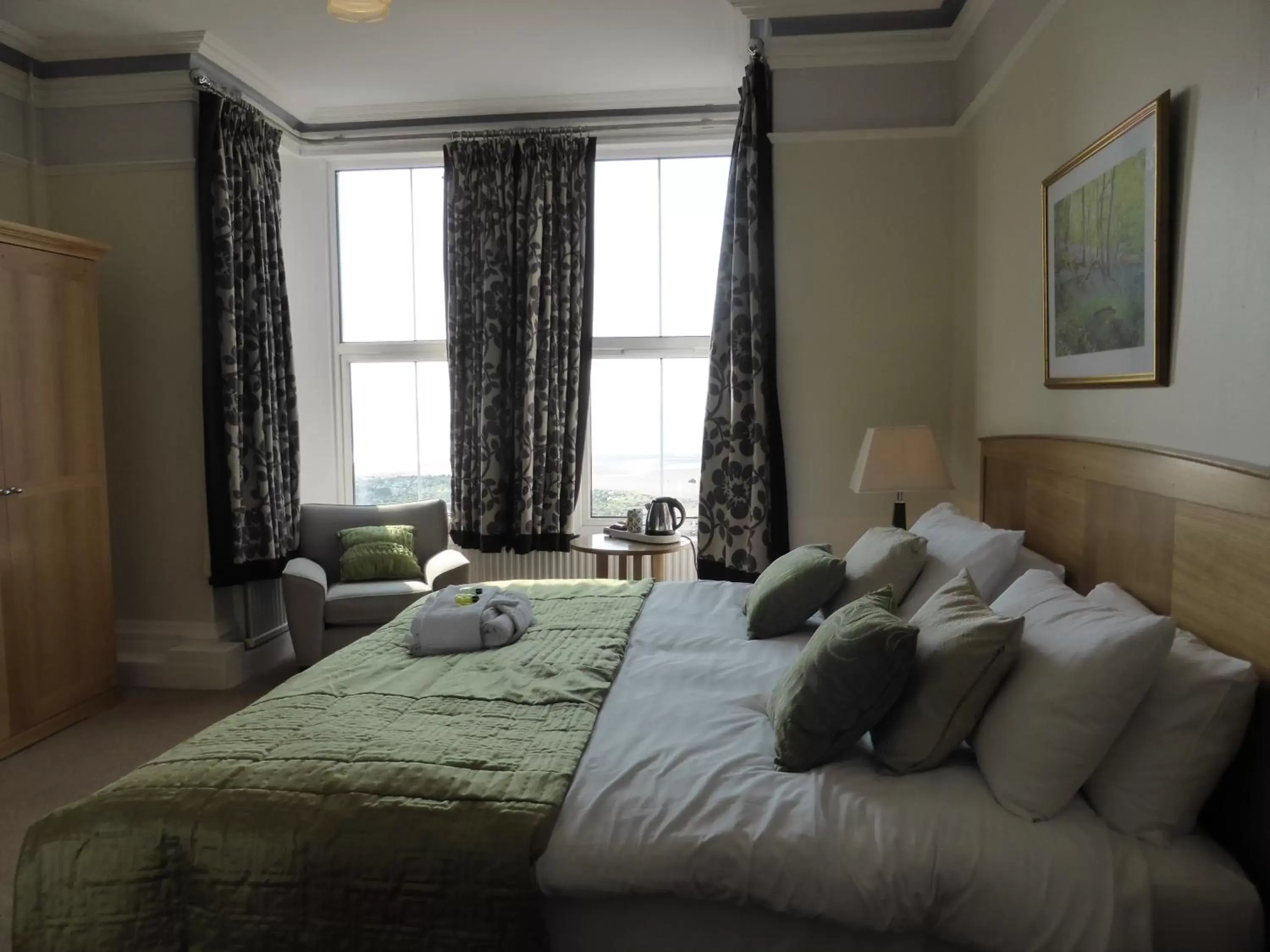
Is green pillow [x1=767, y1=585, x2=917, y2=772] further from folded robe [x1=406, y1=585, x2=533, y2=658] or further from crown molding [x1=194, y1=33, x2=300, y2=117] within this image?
crown molding [x1=194, y1=33, x2=300, y2=117]

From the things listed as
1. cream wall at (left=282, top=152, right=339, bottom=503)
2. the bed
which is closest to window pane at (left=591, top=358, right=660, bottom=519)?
cream wall at (left=282, top=152, right=339, bottom=503)

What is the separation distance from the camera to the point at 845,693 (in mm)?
1612

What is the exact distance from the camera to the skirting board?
12.8 ft

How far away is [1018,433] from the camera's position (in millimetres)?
2783

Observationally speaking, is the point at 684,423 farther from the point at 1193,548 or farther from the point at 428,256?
the point at 1193,548

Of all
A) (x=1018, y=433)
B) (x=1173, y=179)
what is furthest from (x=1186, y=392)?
(x=1018, y=433)

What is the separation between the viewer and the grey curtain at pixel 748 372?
3613 millimetres

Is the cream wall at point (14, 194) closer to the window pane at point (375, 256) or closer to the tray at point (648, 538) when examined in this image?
the window pane at point (375, 256)

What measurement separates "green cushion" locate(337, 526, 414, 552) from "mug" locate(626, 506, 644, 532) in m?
1.10

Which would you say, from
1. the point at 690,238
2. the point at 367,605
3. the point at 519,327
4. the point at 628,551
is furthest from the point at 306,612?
the point at 690,238

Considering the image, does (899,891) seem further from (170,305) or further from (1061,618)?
(170,305)

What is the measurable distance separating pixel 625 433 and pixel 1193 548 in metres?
3.25

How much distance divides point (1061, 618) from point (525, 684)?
1212 millimetres

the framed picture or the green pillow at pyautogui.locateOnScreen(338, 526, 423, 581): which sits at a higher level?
the framed picture
